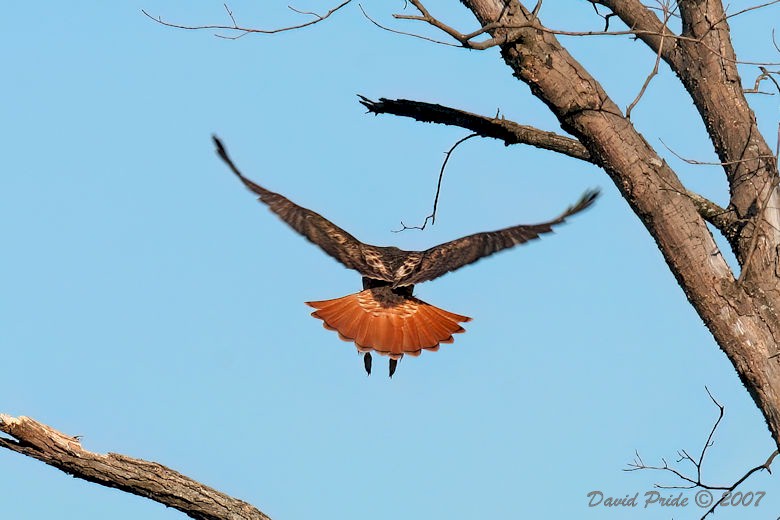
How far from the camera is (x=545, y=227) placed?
717cm

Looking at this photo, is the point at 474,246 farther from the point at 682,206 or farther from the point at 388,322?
the point at 682,206

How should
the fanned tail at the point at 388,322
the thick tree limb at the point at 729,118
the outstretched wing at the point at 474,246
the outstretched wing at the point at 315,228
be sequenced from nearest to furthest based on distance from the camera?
the thick tree limb at the point at 729,118 < the fanned tail at the point at 388,322 < the outstretched wing at the point at 474,246 < the outstretched wing at the point at 315,228

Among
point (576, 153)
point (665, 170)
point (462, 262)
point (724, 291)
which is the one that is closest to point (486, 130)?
point (576, 153)

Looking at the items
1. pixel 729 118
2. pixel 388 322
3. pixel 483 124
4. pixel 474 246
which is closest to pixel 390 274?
pixel 388 322

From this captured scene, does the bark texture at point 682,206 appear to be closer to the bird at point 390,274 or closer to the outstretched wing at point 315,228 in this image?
the bird at point 390,274

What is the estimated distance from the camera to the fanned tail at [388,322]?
21.6ft

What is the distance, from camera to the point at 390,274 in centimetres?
708

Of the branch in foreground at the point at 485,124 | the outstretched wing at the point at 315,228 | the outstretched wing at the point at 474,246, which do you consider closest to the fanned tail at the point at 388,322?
the outstretched wing at the point at 474,246

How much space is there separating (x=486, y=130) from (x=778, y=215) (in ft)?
6.08

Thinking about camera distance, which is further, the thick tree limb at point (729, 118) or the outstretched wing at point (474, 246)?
the outstretched wing at point (474, 246)

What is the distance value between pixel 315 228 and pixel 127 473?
314cm

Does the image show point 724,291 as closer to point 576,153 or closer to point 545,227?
point 576,153

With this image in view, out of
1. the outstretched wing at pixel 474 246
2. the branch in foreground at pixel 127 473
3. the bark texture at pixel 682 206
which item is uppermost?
the outstretched wing at pixel 474 246

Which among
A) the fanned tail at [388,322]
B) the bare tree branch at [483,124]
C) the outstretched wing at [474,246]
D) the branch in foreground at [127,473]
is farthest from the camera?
the outstretched wing at [474,246]
